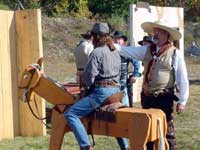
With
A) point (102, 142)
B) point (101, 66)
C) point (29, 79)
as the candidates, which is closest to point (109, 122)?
point (101, 66)

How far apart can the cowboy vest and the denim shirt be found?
0.40 m

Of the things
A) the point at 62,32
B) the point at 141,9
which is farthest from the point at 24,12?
the point at 62,32

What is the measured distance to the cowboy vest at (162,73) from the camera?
6.72m

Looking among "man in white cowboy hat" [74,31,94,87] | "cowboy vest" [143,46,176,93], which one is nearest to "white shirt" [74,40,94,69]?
"man in white cowboy hat" [74,31,94,87]

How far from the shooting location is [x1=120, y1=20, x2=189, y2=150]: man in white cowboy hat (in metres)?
6.73

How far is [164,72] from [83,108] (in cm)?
99

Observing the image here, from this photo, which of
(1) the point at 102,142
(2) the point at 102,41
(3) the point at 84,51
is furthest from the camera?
(3) the point at 84,51

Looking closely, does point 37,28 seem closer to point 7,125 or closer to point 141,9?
point 7,125

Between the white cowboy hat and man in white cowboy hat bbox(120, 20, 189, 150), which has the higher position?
the white cowboy hat

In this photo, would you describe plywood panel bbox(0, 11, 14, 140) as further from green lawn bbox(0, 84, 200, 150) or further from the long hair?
the long hair

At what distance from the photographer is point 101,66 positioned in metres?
6.74

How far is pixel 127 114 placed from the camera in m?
6.58

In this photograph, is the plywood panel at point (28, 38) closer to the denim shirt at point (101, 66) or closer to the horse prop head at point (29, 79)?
the horse prop head at point (29, 79)

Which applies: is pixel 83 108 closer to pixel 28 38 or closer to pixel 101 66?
pixel 101 66
